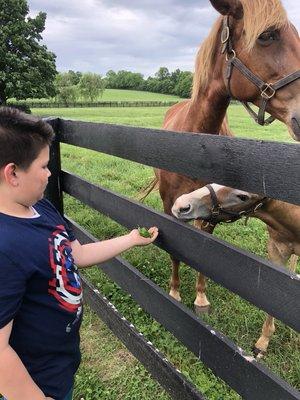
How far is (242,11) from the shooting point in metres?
2.96

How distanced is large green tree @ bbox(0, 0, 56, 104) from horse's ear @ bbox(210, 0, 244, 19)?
32.5m

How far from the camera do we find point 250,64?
2.96m

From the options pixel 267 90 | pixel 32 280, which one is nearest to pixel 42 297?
pixel 32 280

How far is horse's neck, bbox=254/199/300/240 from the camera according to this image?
2736 millimetres

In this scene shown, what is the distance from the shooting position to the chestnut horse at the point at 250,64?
2.83 m

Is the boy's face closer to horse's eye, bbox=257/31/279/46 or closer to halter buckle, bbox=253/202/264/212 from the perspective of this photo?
halter buckle, bbox=253/202/264/212

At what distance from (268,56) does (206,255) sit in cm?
168

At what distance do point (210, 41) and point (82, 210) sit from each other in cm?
344

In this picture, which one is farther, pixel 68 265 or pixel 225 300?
pixel 225 300

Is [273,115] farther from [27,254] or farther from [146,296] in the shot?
[27,254]

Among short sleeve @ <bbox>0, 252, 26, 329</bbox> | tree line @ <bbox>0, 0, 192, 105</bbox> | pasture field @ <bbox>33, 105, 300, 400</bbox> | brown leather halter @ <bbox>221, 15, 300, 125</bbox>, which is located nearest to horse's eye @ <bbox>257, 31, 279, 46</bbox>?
brown leather halter @ <bbox>221, 15, 300, 125</bbox>

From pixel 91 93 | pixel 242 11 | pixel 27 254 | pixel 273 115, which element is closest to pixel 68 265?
pixel 27 254

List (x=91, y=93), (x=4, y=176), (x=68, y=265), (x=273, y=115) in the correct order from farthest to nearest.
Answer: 1. (x=91, y=93)
2. (x=273, y=115)
3. (x=68, y=265)
4. (x=4, y=176)

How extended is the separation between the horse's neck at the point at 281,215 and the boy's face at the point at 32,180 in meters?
1.61
